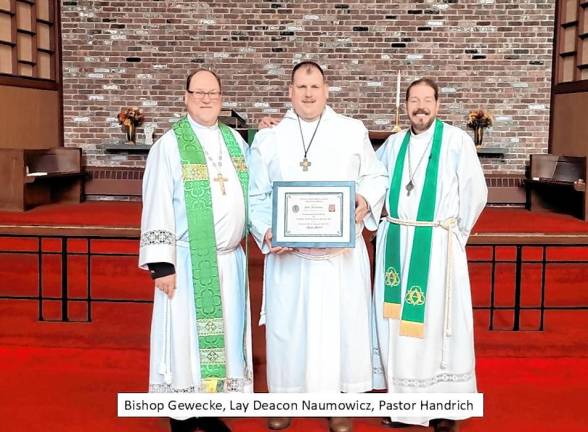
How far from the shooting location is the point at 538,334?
13.2 feet

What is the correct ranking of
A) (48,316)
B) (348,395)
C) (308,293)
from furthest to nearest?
(48,316), (308,293), (348,395)

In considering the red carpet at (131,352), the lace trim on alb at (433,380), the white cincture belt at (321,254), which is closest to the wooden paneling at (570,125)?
the red carpet at (131,352)

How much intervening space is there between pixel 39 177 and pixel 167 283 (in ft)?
18.0

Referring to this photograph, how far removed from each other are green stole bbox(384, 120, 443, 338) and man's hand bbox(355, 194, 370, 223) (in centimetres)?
20

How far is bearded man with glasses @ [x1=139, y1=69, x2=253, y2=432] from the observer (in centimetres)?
277

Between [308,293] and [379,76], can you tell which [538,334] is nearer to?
[308,293]

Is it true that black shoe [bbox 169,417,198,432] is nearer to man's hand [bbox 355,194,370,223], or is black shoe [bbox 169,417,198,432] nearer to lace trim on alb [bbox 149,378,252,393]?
lace trim on alb [bbox 149,378,252,393]

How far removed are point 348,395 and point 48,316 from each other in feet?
8.17

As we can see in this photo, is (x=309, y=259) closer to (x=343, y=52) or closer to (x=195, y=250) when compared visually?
(x=195, y=250)

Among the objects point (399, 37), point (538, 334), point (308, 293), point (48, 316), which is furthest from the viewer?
point (399, 37)

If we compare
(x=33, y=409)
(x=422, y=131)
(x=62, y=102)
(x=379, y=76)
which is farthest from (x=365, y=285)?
(x=62, y=102)

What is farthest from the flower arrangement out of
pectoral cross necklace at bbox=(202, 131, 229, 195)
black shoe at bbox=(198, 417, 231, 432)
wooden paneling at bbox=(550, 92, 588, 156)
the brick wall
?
black shoe at bbox=(198, 417, 231, 432)
